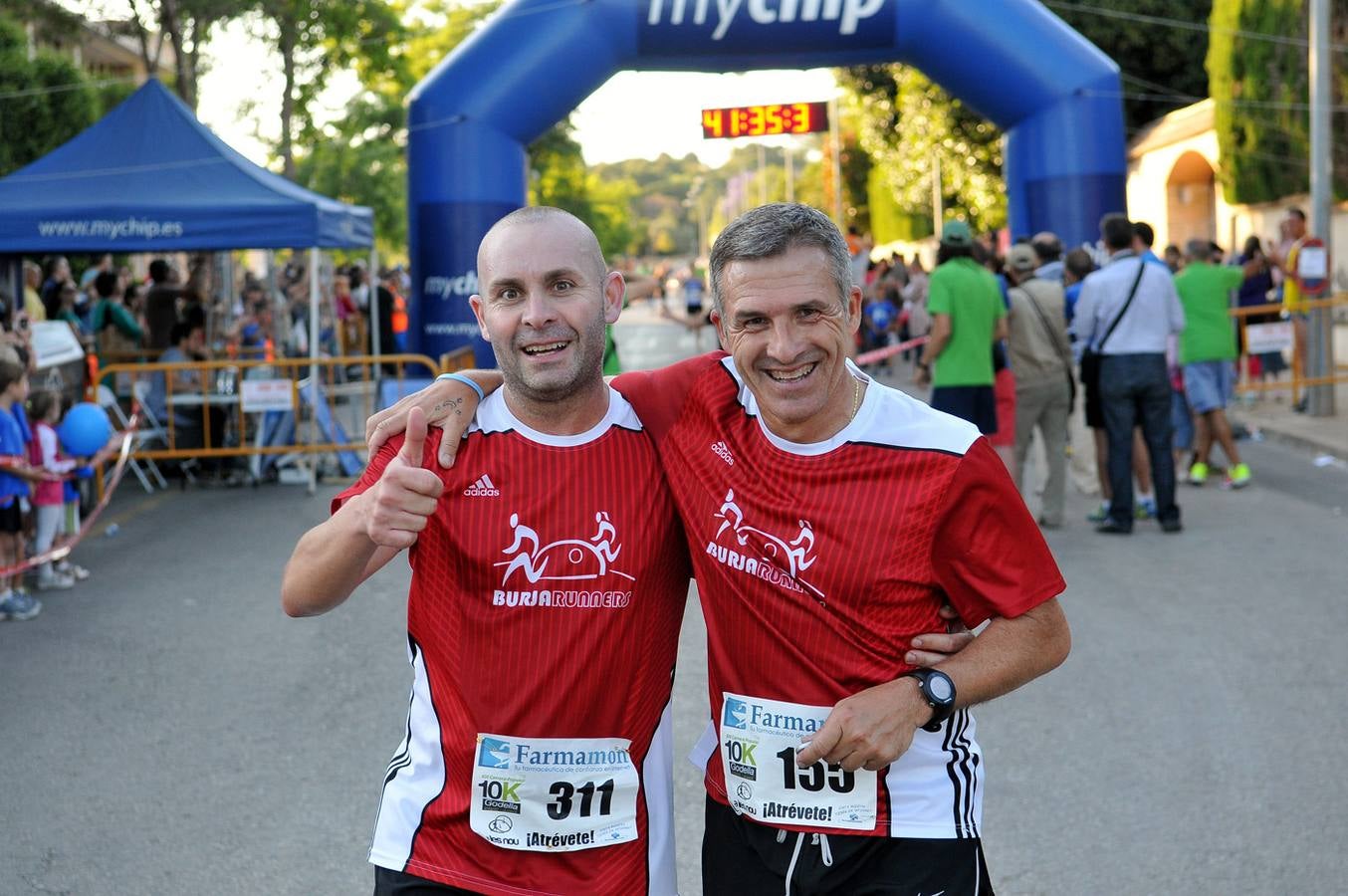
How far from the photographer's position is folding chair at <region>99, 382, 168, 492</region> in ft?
44.4

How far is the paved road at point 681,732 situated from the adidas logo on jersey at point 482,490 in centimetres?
217

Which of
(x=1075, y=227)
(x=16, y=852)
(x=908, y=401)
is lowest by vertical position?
(x=16, y=852)

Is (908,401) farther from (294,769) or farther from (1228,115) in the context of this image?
(1228,115)

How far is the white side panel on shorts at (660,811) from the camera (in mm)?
2795

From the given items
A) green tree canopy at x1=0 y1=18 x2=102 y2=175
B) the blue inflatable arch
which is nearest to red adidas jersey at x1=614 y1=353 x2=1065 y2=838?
the blue inflatable arch

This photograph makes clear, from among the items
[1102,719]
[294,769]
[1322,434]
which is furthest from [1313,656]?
[1322,434]

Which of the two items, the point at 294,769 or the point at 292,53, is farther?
the point at 292,53

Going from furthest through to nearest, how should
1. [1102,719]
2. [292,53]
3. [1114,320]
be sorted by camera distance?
[292,53]
[1114,320]
[1102,719]

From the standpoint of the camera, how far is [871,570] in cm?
260

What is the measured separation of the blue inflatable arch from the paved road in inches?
261

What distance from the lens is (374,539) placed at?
258 centimetres

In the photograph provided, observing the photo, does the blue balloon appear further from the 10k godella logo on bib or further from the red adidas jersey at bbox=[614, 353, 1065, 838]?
the red adidas jersey at bbox=[614, 353, 1065, 838]

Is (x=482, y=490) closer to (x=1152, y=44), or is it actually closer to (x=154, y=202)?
(x=154, y=202)

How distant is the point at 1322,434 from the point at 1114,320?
5844 millimetres
